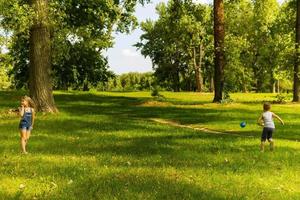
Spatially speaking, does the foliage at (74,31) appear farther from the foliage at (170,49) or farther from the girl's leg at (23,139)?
the foliage at (170,49)

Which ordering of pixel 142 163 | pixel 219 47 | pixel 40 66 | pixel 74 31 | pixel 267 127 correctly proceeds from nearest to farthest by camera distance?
pixel 142 163 → pixel 267 127 → pixel 40 66 → pixel 219 47 → pixel 74 31

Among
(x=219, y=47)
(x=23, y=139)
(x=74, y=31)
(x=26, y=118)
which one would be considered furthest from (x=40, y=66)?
(x=74, y=31)

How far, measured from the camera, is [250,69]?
4109 inches

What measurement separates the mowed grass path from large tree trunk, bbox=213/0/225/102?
1460 centimetres

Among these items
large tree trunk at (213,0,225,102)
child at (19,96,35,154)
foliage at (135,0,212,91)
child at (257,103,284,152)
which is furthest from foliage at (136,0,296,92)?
child at (19,96,35,154)

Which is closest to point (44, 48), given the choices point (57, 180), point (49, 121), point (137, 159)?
point (49, 121)

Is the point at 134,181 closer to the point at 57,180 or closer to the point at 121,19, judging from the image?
the point at 57,180

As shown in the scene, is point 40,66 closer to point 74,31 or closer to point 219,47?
point 219,47

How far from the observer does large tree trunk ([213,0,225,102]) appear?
40.7 m

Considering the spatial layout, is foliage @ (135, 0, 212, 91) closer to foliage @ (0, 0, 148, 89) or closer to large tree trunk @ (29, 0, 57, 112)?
foliage @ (0, 0, 148, 89)

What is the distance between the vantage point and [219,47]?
40.5 metres

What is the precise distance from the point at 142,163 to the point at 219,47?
2699cm

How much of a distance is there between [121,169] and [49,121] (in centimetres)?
1357

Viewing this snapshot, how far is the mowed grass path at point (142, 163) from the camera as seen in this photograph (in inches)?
439
